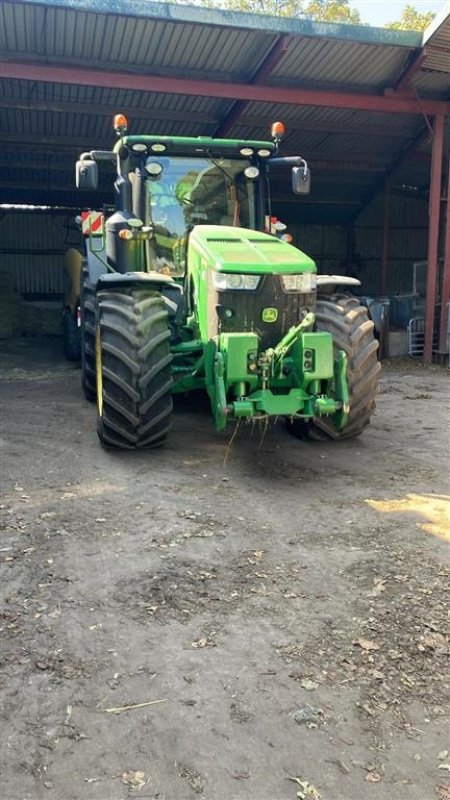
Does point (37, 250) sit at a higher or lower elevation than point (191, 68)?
lower

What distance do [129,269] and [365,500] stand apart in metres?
3.17

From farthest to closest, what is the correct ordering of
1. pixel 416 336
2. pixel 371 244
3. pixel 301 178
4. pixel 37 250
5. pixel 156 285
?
pixel 371 244 → pixel 37 250 → pixel 416 336 → pixel 301 178 → pixel 156 285

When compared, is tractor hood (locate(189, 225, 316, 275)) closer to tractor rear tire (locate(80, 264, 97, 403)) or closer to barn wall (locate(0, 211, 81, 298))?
tractor rear tire (locate(80, 264, 97, 403))

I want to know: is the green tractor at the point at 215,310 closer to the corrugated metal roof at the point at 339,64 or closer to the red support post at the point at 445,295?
the corrugated metal roof at the point at 339,64

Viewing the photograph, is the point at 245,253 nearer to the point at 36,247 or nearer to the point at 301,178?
the point at 301,178

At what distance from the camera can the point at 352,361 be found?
568 cm

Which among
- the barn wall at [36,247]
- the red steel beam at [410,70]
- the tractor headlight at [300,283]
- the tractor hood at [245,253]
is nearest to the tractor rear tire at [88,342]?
the tractor hood at [245,253]

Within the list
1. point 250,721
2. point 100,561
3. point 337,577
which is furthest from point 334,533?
point 250,721

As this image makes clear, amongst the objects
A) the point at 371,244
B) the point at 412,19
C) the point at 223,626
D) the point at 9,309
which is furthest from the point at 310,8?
the point at 223,626

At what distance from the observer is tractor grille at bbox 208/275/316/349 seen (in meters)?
5.25

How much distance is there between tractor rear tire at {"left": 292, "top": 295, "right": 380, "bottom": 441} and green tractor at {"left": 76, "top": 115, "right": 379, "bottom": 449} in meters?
0.01

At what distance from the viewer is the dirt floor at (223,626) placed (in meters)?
2.28

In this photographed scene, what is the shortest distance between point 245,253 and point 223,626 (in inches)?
122

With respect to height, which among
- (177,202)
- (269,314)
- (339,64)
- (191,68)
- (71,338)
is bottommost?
(71,338)
